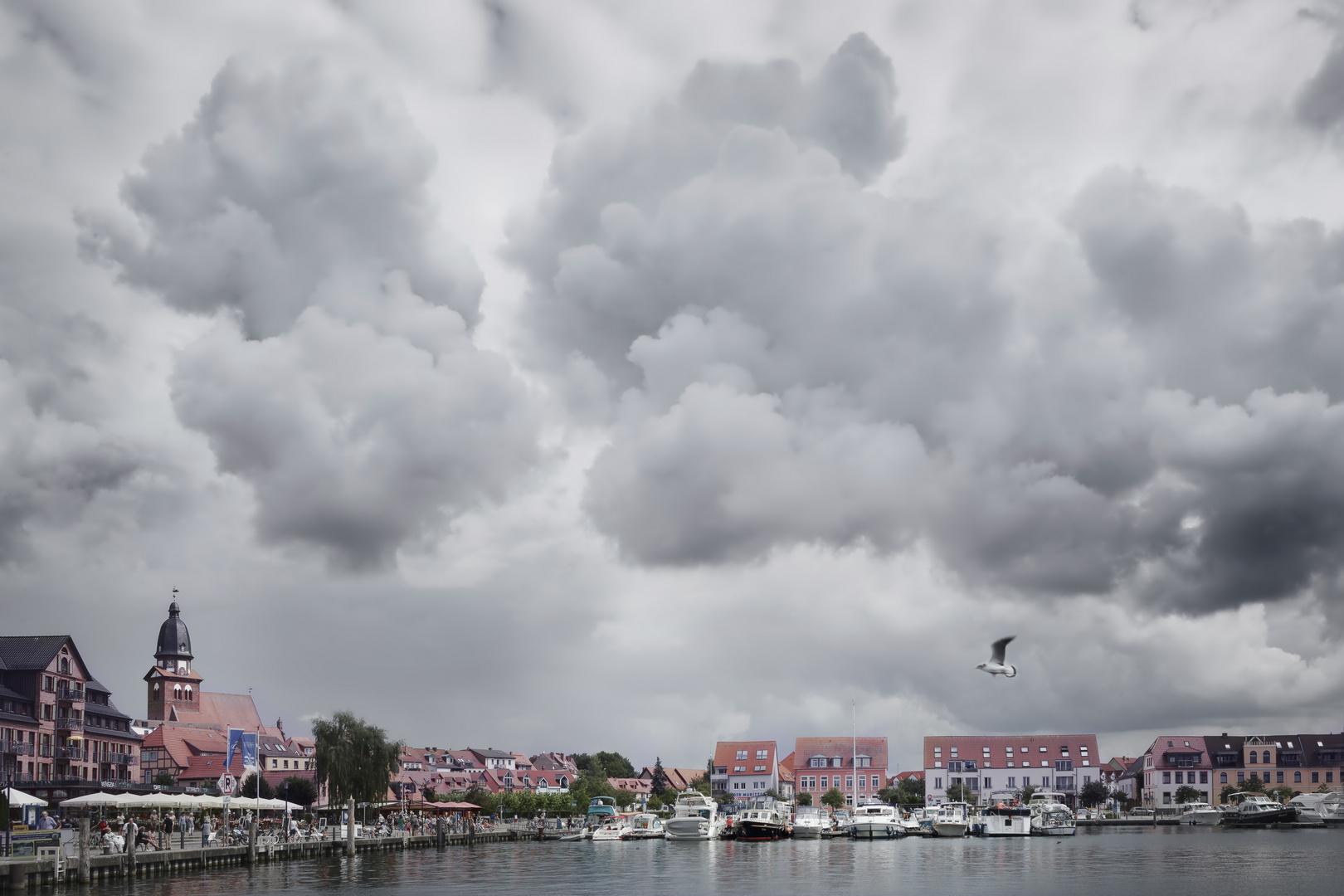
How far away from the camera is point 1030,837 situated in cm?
10644

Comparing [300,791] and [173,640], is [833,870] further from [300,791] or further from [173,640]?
[173,640]

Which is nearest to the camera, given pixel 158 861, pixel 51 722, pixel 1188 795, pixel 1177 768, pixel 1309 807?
pixel 158 861

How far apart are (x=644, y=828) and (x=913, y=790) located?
236ft

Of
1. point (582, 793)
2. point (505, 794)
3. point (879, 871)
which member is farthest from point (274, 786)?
point (879, 871)

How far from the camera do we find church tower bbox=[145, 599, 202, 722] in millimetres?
160125

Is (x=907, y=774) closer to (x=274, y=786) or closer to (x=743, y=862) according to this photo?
(x=274, y=786)

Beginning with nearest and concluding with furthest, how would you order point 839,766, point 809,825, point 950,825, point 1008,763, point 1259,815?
point 809,825, point 950,825, point 1259,815, point 1008,763, point 839,766

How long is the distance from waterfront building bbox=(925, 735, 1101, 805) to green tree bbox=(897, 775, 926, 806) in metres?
1.40

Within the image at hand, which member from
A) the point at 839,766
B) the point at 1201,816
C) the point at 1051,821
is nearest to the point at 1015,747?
the point at 839,766

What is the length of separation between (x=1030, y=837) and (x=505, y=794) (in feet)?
209

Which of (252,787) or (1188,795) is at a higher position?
(252,787)

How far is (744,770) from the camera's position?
179 metres

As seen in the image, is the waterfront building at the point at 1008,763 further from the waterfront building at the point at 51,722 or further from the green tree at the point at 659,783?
the waterfront building at the point at 51,722

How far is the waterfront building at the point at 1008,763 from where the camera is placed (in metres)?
168
